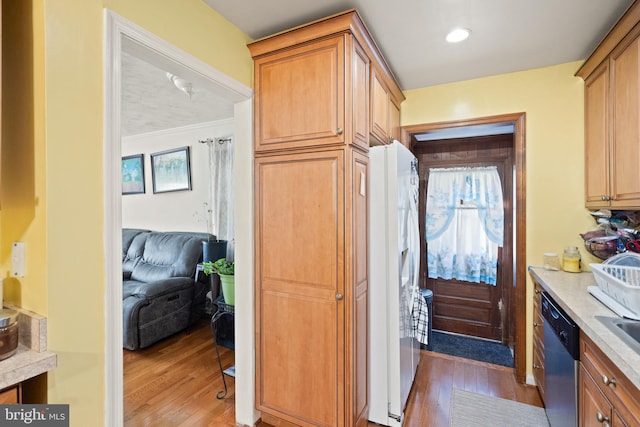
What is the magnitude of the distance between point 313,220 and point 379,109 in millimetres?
992

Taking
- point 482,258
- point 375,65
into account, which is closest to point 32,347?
point 375,65

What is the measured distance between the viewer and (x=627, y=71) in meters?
1.67

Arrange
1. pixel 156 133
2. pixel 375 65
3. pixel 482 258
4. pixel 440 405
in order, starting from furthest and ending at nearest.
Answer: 1. pixel 156 133
2. pixel 482 258
3. pixel 440 405
4. pixel 375 65

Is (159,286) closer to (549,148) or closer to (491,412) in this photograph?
(491,412)

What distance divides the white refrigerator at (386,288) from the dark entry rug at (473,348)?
53.2 inches

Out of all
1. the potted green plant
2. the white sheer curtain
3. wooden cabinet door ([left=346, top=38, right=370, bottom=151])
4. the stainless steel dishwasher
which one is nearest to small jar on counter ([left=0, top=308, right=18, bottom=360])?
the potted green plant

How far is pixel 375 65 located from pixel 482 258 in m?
2.52

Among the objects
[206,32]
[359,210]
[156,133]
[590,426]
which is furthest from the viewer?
[156,133]

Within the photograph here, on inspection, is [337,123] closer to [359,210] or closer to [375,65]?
[359,210]

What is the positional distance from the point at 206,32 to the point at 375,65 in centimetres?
106

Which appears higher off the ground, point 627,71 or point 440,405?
point 627,71

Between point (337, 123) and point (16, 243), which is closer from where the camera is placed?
point (16, 243)

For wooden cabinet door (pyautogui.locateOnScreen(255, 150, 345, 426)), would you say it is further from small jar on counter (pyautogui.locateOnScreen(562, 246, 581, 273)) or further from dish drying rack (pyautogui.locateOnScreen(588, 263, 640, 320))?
small jar on counter (pyautogui.locateOnScreen(562, 246, 581, 273))

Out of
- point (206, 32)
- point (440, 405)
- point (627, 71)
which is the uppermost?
point (206, 32)
